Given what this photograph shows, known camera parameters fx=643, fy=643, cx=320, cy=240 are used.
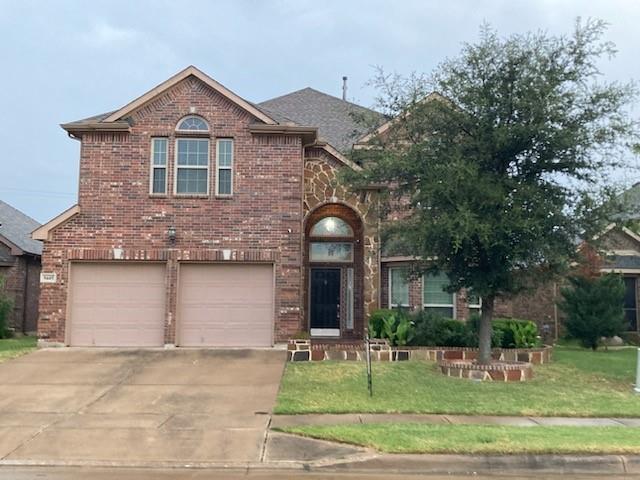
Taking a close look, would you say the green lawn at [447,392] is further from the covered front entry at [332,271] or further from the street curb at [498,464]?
the covered front entry at [332,271]

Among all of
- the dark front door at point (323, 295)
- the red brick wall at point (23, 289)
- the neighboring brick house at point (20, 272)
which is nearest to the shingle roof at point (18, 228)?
the neighboring brick house at point (20, 272)

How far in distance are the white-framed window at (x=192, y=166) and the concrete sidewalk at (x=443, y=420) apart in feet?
29.0

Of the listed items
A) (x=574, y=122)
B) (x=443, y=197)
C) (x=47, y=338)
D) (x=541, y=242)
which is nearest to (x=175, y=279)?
(x=47, y=338)

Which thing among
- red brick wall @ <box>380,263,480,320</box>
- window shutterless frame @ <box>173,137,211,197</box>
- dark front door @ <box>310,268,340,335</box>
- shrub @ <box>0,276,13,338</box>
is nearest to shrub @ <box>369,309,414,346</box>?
red brick wall @ <box>380,263,480,320</box>

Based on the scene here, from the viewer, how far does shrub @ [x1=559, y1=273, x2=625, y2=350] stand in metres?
19.9

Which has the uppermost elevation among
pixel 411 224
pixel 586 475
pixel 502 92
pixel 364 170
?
pixel 502 92

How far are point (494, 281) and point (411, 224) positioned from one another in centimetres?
214

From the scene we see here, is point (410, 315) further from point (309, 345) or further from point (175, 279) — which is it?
point (175, 279)

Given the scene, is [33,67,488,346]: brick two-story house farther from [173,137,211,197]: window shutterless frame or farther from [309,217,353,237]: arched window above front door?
[309,217,353,237]: arched window above front door

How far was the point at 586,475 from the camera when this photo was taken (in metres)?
7.45

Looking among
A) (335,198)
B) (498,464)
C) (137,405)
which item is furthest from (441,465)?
(335,198)

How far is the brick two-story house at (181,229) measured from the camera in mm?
16906

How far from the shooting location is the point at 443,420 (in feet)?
31.9

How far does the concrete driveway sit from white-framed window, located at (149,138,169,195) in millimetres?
4341
